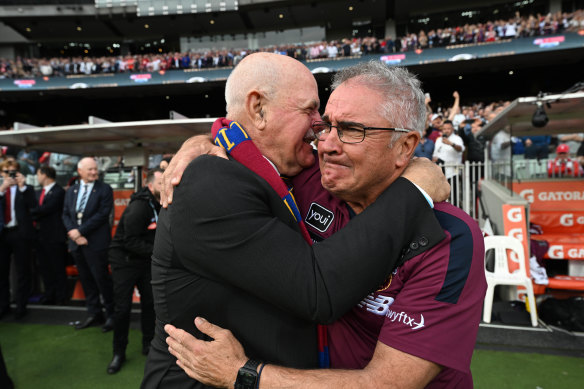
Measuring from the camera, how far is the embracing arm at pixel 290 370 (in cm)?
113

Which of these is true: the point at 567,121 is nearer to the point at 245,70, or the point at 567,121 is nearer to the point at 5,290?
the point at 245,70

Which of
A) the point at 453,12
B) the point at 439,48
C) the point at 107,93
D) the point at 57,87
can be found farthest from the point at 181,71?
the point at 453,12

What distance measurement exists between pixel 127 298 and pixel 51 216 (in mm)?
3017

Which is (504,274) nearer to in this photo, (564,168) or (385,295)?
(564,168)

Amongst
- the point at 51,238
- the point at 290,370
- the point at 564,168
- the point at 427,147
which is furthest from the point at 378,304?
the point at 564,168

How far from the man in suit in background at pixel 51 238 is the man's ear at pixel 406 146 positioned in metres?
6.13

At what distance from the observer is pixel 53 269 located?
6.05 m

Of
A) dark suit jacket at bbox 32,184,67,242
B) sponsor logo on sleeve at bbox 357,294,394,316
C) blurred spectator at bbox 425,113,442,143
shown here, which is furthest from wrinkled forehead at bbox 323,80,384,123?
blurred spectator at bbox 425,113,442,143

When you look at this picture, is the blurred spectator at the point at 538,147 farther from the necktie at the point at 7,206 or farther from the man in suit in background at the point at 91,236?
the necktie at the point at 7,206

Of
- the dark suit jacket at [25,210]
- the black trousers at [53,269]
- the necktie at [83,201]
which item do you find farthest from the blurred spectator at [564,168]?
the dark suit jacket at [25,210]

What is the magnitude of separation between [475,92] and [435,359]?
27703 mm

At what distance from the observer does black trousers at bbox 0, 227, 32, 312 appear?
548cm

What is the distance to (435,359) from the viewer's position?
44.6 inches

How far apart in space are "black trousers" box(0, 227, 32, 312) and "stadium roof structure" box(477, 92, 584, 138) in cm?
729
